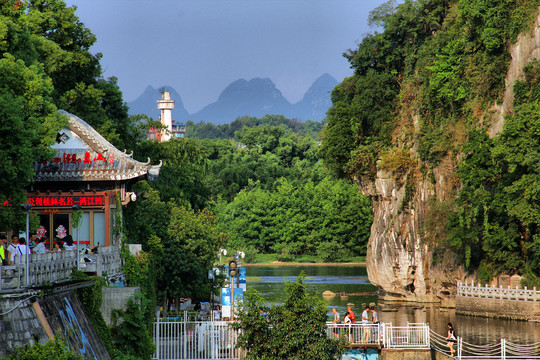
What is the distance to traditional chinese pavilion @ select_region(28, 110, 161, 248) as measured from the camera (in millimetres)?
29031

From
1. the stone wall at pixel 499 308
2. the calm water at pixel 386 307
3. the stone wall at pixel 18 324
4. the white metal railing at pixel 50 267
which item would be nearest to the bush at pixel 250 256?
the calm water at pixel 386 307

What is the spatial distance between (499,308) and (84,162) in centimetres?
2872

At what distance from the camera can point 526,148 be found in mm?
46219

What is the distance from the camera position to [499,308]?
159ft

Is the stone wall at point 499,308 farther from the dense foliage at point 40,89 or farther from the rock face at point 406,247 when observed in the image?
the dense foliage at point 40,89

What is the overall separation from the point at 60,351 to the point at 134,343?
24.5 feet

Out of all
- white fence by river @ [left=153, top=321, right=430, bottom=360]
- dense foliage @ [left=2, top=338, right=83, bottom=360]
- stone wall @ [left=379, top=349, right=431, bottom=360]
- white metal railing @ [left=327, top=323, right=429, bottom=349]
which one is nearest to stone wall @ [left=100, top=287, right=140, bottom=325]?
white fence by river @ [left=153, top=321, right=430, bottom=360]

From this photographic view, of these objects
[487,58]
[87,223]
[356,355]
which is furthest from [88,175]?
[487,58]

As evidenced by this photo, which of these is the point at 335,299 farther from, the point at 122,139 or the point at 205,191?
the point at 122,139

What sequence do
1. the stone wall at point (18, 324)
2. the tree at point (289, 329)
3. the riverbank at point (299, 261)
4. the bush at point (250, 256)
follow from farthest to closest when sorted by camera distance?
1. the bush at point (250, 256)
2. the riverbank at point (299, 261)
3. the tree at point (289, 329)
4. the stone wall at point (18, 324)

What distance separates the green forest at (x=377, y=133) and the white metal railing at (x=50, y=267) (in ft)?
3.33

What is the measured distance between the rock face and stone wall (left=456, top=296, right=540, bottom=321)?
13.1 feet

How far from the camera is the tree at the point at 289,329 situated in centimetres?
2234

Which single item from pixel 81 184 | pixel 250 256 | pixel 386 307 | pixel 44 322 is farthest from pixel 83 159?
pixel 250 256
